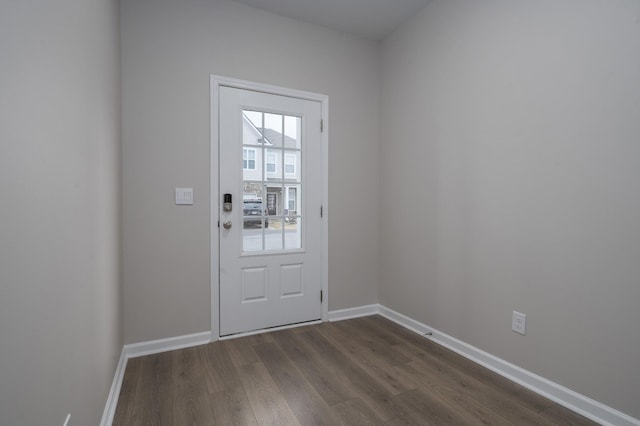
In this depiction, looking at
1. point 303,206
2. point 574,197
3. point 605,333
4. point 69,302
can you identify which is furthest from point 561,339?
point 69,302

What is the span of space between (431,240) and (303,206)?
115cm

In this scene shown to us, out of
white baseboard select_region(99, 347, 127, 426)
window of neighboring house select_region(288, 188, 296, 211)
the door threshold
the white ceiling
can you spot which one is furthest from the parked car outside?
the white ceiling

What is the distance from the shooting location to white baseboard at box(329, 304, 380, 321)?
9.66 feet

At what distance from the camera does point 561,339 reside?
1.72m

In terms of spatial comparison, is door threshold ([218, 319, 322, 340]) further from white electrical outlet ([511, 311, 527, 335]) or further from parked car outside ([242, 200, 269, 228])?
white electrical outlet ([511, 311, 527, 335])

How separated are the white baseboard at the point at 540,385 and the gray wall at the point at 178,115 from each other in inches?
76.5

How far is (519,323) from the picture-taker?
1.92 metres

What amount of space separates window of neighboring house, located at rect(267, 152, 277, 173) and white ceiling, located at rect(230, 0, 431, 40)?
1216 millimetres

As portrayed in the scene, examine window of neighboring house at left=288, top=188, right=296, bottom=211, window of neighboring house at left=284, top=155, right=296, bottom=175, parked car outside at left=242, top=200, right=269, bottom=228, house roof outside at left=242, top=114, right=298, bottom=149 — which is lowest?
parked car outside at left=242, top=200, right=269, bottom=228

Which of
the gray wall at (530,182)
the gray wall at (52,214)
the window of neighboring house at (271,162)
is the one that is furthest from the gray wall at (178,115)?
the gray wall at (530,182)

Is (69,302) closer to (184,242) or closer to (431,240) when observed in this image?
A: (184,242)

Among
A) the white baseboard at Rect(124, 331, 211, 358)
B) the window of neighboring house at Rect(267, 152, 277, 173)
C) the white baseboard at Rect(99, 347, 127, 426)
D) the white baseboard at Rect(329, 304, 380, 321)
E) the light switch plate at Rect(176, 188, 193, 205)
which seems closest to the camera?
the white baseboard at Rect(99, 347, 127, 426)

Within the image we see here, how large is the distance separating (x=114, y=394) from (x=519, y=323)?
7.92 feet

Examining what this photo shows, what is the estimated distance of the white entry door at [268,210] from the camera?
2.52 m
